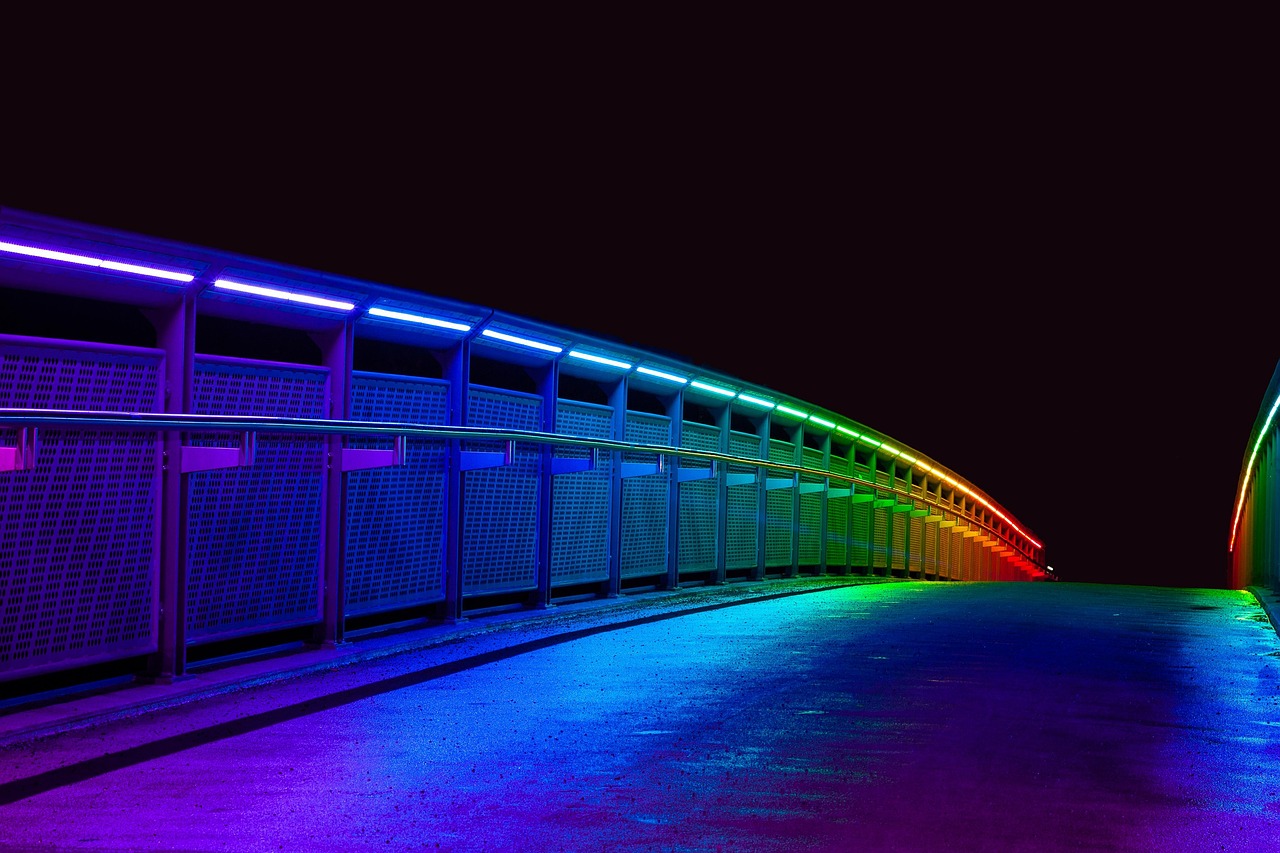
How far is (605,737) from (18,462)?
3.15 metres

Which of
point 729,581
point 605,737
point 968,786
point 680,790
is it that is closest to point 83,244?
point 605,737

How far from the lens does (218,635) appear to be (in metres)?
7.84

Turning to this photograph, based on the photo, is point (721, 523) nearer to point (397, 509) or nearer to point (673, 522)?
point (673, 522)

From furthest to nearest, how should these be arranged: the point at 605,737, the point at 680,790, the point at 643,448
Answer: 1. the point at 643,448
2. the point at 605,737
3. the point at 680,790

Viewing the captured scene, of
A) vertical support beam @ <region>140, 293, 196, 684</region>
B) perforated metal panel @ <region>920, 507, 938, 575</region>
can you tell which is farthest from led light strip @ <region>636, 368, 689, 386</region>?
perforated metal panel @ <region>920, 507, 938, 575</region>

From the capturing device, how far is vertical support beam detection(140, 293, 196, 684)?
7.27m

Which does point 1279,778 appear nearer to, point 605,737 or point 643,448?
point 605,737

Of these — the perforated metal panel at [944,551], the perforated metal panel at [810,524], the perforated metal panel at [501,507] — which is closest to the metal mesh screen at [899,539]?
the perforated metal panel at [944,551]

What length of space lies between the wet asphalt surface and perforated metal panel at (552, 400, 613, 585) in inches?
111

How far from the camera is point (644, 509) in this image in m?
14.1

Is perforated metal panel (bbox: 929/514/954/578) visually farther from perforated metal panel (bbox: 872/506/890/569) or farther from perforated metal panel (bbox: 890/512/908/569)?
perforated metal panel (bbox: 872/506/890/569)

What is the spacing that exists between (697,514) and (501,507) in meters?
4.67

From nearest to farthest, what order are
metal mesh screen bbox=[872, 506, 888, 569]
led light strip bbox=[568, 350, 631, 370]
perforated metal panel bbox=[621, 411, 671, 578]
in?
led light strip bbox=[568, 350, 631, 370] → perforated metal panel bbox=[621, 411, 671, 578] → metal mesh screen bbox=[872, 506, 888, 569]

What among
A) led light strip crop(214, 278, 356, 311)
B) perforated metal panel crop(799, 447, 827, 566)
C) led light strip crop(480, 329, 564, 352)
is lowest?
perforated metal panel crop(799, 447, 827, 566)
